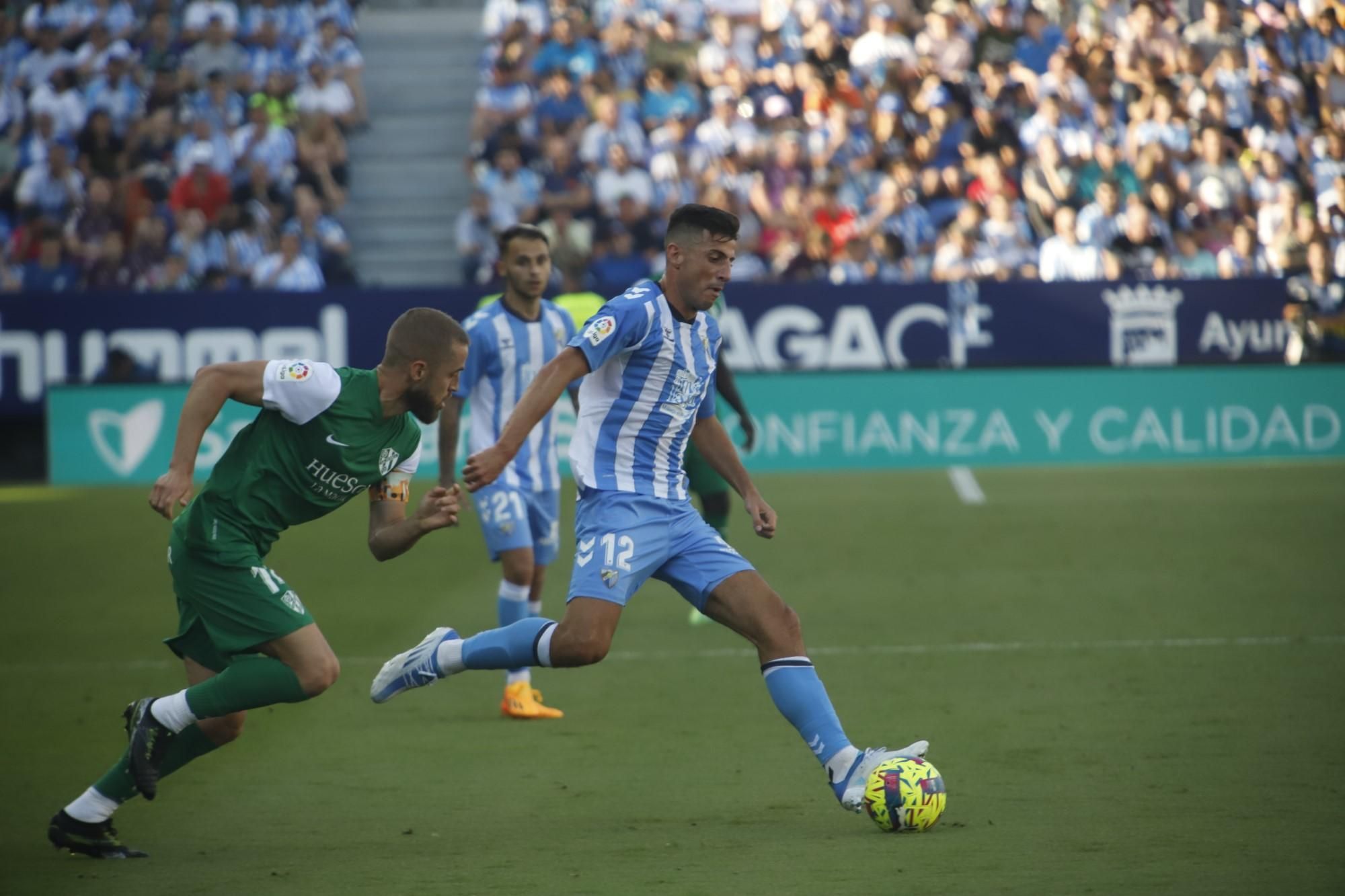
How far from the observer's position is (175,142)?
810 inches

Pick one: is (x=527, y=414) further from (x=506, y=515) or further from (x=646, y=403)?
(x=506, y=515)

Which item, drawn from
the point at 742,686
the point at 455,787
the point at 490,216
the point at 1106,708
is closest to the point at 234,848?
the point at 455,787

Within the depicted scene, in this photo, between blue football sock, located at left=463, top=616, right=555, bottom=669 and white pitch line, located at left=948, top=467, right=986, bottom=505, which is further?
white pitch line, located at left=948, top=467, right=986, bottom=505

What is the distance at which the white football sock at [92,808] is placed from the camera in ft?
18.5

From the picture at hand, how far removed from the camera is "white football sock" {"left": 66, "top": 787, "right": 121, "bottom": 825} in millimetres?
5637

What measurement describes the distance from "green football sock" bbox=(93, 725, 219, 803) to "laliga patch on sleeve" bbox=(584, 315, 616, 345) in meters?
1.93

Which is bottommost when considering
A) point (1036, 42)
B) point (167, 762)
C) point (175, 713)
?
point (167, 762)

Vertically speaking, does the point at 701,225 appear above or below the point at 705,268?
above

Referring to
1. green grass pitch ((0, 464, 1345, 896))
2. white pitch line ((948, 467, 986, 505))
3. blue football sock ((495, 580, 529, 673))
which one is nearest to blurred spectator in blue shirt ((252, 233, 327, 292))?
green grass pitch ((0, 464, 1345, 896))

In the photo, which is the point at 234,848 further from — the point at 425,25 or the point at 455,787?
the point at 425,25

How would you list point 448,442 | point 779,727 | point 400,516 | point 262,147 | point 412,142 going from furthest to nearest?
point 412,142 < point 262,147 < point 448,442 < point 779,727 < point 400,516

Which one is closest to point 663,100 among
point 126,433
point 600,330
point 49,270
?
point 49,270

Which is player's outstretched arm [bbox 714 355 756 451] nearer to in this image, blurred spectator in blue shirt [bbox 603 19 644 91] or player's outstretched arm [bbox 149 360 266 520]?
player's outstretched arm [bbox 149 360 266 520]

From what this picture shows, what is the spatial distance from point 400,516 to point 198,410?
0.83 meters
